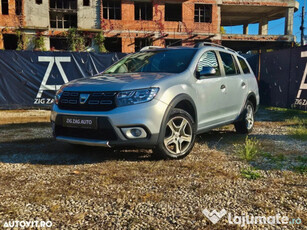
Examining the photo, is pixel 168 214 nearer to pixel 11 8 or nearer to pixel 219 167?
pixel 219 167

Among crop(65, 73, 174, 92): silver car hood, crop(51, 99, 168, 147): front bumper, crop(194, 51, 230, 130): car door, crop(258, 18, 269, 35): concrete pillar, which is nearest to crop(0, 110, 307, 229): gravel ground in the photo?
crop(51, 99, 168, 147): front bumper

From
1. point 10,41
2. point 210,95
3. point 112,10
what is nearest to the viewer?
point 210,95

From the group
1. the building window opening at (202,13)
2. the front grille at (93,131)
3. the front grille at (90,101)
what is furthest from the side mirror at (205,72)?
the building window opening at (202,13)

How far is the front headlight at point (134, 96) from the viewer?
3711mm

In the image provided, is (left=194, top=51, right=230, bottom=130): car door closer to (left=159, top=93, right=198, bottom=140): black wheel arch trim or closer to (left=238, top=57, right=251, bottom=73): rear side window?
(left=159, top=93, right=198, bottom=140): black wheel arch trim

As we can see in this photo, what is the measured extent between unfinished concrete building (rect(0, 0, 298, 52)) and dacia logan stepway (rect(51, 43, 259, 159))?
21616 millimetres

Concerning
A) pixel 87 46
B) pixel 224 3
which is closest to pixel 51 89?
pixel 87 46

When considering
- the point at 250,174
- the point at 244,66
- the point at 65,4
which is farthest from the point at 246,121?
the point at 65,4

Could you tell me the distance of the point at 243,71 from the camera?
6168mm

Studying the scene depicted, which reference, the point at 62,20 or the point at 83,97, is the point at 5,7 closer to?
the point at 62,20

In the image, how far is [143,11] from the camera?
28.4 m

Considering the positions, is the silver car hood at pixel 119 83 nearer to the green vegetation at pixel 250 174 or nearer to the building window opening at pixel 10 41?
the green vegetation at pixel 250 174

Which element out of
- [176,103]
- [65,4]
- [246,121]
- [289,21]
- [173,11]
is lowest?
[246,121]

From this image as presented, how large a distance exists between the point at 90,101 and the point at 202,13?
90.8ft
